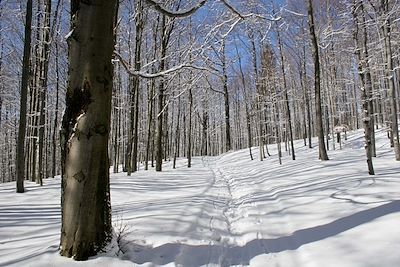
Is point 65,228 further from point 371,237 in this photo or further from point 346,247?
point 371,237

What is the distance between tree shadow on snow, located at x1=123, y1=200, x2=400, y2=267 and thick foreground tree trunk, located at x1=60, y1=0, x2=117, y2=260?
0.72m

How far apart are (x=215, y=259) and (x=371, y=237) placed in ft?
7.37

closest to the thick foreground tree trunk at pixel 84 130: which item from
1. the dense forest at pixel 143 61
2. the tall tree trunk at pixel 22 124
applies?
the dense forest at pixel 143 61

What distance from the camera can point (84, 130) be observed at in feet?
12.5

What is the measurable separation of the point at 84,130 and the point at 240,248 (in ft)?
9.48

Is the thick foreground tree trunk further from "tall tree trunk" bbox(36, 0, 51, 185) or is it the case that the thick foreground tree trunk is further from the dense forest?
"tall tree trunk" bbox(36, 0, 51, 185)

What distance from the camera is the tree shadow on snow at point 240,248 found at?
14.2 feet

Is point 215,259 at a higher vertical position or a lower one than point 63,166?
lower

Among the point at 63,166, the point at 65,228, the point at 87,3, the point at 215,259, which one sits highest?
the point at 87,3

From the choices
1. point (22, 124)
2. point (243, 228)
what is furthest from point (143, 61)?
point (243, 228)

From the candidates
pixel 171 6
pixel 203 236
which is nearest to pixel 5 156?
Answer: pixel 171 6

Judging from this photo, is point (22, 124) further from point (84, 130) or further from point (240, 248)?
point (240, 248)

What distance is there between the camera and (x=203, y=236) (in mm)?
5508

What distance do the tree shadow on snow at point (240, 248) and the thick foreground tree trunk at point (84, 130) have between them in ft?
2.37
